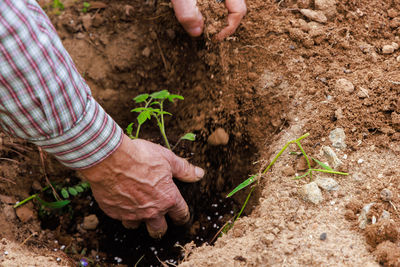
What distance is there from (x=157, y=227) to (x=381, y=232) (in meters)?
1.02

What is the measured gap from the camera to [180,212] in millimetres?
1744

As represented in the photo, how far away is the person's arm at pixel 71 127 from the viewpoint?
3.60 ft

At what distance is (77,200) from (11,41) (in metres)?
1.13

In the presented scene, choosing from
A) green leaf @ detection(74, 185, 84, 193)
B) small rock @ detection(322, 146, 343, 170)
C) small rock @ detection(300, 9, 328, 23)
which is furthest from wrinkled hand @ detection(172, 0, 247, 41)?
green leaf @ detection(74, 185, 84, 193)

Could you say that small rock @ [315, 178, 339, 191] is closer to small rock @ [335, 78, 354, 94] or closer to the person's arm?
small rock @ [335, 78, 354, 94]

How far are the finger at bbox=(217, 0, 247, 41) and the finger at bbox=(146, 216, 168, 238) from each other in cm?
98

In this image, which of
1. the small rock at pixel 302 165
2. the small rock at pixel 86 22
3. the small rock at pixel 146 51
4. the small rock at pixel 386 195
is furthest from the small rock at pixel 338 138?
the small rock at pixel 86 22

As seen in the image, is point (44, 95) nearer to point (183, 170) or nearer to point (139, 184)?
point (139, 184)

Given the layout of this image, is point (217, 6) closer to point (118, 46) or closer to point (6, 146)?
point (118, 46)

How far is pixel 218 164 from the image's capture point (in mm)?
1982

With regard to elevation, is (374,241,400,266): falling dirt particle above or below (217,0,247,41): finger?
below

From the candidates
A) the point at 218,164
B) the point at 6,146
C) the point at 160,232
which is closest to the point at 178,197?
the point at 160,232

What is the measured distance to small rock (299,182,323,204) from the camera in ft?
4.26

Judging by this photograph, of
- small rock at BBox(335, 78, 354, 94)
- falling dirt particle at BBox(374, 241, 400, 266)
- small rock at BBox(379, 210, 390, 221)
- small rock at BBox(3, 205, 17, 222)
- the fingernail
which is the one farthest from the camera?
the fingernail
